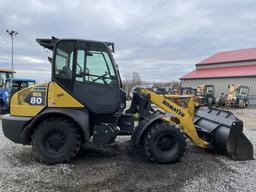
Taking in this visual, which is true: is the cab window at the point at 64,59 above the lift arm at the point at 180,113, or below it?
above

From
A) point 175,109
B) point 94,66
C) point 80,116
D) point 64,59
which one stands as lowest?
point 80,116

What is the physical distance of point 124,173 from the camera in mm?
5812

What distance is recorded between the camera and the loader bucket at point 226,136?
266 inches

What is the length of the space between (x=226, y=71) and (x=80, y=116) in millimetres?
36875

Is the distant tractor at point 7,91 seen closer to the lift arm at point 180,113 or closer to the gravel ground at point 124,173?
the gravel ground at point 124,173

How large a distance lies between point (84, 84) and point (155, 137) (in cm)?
190

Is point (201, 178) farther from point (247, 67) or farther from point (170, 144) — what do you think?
point (247, 67)

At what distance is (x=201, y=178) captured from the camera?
5605mm

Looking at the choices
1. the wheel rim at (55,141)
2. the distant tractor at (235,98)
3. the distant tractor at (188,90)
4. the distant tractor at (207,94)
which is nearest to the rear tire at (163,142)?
the wheel rim at (55,141)

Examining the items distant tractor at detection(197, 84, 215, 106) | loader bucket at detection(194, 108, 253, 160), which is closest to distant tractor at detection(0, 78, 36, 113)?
loader bucket at detection(194, 108, 253, 160)

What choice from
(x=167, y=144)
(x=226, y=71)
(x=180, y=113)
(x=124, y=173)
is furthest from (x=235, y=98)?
(x=124, y=173)

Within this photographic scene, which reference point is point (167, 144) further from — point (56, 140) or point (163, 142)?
point (56, 140)

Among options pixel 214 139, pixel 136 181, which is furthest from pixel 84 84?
pixel 214 139

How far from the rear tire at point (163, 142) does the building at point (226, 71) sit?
28659 mm
